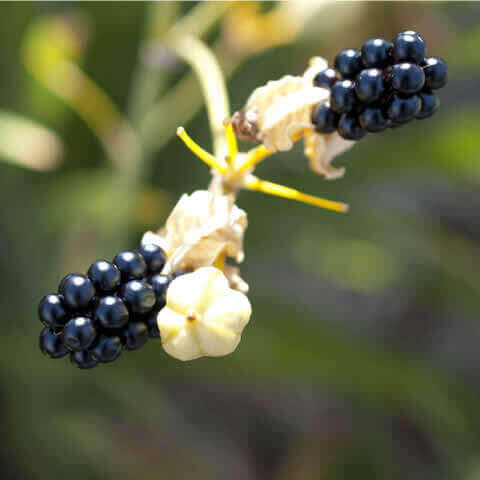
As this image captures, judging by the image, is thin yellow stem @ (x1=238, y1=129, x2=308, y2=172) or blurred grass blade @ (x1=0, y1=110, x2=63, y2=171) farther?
blurred grass blade @ (x1=0, y1=110, x2=63, y2=171)

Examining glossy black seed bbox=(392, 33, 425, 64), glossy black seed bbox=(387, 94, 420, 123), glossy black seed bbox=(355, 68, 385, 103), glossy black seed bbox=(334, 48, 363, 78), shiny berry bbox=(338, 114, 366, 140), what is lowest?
shiny berry bbox=(338, 114, 366, 140)

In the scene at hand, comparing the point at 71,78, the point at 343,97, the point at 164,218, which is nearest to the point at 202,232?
the point at 343,97

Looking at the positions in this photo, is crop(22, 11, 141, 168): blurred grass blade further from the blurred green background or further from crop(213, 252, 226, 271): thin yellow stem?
crop(213, 252, 226, 271): thin yellow stem

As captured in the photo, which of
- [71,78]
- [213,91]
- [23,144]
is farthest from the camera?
[71,78]

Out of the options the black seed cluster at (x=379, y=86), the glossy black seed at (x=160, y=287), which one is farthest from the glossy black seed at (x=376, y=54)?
the glossy black seed at (x=160, y=287)

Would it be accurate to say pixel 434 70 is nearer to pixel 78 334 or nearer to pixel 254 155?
pixel 254 155

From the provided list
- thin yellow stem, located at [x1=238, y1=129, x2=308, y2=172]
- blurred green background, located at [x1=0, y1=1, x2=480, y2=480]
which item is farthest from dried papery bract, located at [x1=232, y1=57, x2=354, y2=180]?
blurred green background, located at [x1=0, y1=1, x2=480, y2=480]
